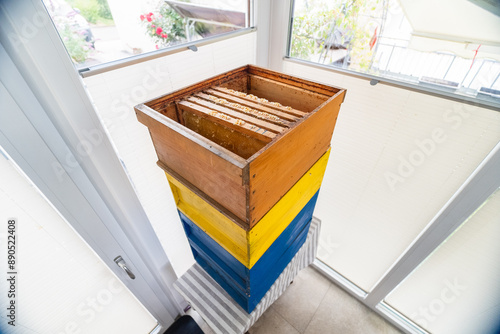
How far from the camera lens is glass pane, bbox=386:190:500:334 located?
131cm

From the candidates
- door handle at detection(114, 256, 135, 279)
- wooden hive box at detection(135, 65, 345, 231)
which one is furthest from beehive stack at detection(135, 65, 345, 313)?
door handle at detection(114, 256, 135, 279)

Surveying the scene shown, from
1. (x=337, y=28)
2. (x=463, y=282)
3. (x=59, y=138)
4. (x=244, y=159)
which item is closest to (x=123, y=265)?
(x=59, y=138)

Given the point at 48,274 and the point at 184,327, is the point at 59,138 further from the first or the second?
the point at 184,327

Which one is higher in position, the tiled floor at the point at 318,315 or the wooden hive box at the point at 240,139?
the wooden hive box at the point at 240,139

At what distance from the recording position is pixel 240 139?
89 centimetres

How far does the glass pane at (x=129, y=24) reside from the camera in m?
0.79

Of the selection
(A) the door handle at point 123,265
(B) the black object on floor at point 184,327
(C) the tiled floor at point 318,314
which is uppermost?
(A) the door handle at point 123,265

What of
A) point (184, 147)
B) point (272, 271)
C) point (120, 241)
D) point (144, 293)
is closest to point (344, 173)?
point (272, 271)

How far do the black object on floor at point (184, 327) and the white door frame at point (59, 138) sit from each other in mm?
924

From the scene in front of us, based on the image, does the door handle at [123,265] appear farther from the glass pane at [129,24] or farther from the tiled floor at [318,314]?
the tiled floor at [318,314]

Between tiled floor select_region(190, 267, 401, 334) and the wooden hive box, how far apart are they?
186 cm

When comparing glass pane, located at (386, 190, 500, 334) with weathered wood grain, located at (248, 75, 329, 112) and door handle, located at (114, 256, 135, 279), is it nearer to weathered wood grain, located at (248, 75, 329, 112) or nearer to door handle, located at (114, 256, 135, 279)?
weathered wood grain, located at (248, 75, 329, 112)

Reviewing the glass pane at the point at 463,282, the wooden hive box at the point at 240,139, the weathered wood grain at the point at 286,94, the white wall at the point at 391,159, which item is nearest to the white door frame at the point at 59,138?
the wooden hive box at the point at 240,139

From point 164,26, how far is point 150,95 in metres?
0.35
